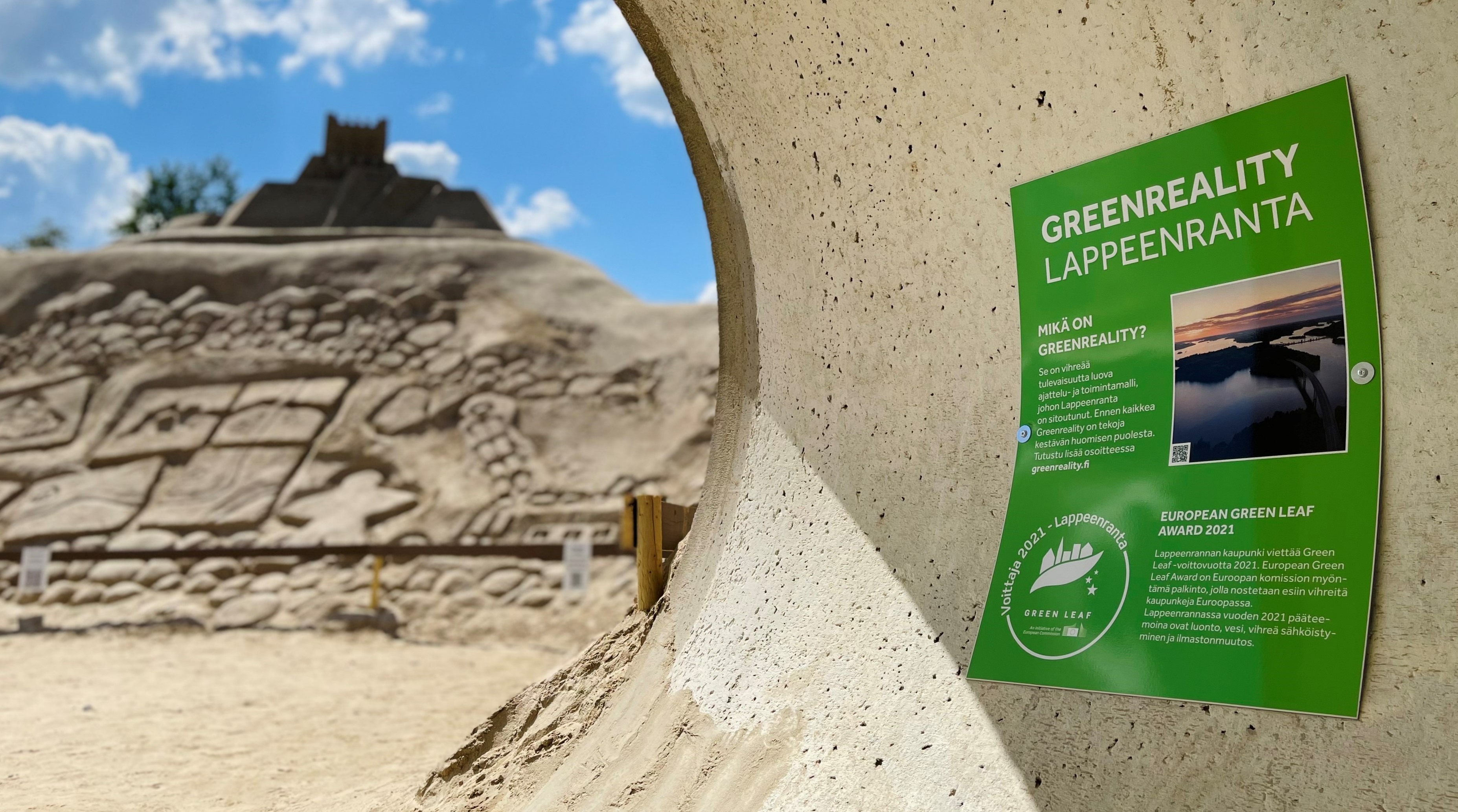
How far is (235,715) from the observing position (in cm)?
591

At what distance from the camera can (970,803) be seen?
7.74 ft

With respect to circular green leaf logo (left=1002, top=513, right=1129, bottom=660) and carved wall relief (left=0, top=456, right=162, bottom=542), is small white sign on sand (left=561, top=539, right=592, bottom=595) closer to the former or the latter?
carved wall relief (left=0, top=456, right=162, bottom=542)

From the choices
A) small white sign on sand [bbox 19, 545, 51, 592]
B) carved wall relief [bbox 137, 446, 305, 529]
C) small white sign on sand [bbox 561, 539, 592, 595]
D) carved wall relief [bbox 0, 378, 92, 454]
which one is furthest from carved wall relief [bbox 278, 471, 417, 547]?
carved wall relief [bbox 0, 378, 92, 454]

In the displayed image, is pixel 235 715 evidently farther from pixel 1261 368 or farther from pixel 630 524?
pixel 1261 368

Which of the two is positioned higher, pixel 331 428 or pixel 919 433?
pixel 331 428

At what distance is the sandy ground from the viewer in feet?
13.7

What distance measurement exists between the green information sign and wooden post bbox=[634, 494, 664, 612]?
1476 mm

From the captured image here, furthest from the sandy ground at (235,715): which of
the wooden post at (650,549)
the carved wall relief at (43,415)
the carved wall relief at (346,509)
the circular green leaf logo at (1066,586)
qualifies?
the carved wall relief at (43,415)

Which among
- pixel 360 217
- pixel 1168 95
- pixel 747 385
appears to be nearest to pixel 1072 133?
pixel 1168 95

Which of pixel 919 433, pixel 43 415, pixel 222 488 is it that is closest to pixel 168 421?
pixel 222 488

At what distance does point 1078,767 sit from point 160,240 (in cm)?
1607

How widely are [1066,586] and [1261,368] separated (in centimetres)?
63

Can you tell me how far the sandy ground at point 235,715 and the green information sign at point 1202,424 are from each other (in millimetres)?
2595

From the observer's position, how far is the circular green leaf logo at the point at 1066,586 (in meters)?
2.33
